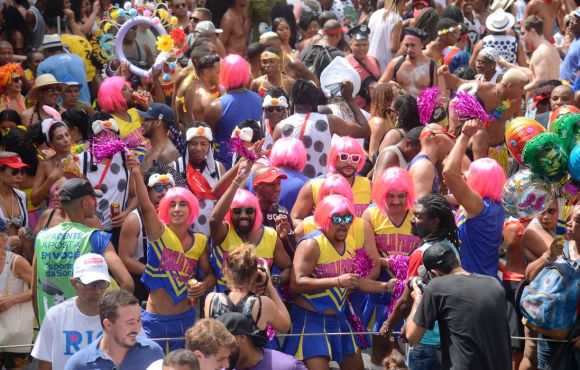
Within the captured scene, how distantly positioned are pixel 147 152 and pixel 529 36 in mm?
5246

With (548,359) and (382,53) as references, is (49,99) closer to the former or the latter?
(382,53)

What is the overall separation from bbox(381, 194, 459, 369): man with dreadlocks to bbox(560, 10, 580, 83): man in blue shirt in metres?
Answer: 5.43

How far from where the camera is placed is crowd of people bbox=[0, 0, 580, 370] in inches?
260

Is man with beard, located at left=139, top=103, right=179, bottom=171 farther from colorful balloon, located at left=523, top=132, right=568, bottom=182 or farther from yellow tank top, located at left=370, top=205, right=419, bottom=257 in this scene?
colorful balloon, located at left=523, top=132, right=568, bottom=182

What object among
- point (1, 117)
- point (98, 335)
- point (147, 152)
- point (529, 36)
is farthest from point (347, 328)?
point (529, 36)

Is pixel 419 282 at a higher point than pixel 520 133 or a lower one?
lower

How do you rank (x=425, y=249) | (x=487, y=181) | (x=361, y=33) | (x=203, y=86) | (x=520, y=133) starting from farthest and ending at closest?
(x=361, y=33), (x=203, y=86), (x=520, y=133), (x=487, y=181), (x=425, y=249)

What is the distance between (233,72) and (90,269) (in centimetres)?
422

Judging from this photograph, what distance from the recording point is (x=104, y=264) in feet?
22.1

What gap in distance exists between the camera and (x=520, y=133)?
27.5 feet

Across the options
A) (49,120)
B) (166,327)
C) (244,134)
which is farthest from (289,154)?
(49,120)

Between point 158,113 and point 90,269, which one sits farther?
point 158,113

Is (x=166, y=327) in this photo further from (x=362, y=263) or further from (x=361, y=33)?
(x=361, y=33)

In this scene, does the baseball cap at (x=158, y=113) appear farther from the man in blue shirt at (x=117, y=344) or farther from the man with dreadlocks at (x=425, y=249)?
the man in blue shirt at (x=117, y=344)
